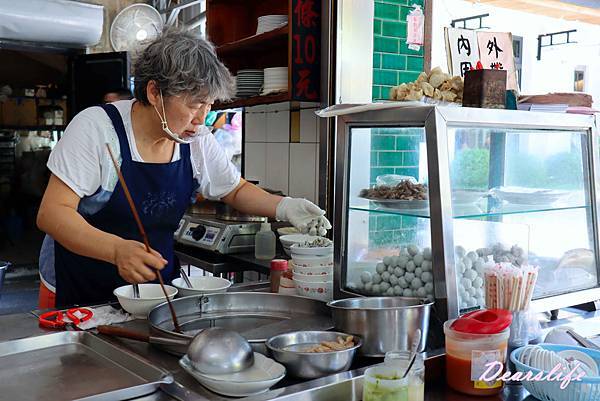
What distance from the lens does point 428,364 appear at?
5.20ft

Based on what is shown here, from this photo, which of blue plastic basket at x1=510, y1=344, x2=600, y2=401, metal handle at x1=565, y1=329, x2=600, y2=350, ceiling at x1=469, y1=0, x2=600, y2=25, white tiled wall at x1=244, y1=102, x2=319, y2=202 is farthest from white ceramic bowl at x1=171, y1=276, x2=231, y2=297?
ceiling at x1=469, y1=0, x2=600, y2=25

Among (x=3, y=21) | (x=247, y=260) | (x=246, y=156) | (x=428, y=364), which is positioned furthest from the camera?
(x=3, y=21)

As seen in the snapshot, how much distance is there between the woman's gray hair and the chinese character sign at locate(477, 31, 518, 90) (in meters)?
1.05

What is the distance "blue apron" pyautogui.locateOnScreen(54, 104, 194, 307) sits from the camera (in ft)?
7.33

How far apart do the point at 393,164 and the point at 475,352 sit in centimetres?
64

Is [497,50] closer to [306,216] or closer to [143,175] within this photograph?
[306,216]

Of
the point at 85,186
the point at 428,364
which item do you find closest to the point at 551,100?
the point at 428,364

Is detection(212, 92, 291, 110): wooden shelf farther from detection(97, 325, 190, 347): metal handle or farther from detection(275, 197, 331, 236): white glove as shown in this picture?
detection(97, 325, 190, 347): metal handle

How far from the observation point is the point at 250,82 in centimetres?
390

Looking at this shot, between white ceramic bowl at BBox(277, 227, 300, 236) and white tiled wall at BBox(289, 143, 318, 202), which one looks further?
white tiled wall at BBox(289, 143, 318, 202)

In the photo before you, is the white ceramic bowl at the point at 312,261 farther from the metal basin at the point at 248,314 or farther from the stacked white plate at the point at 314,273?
the metal basin at the point at 248,314

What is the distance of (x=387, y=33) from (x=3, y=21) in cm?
386

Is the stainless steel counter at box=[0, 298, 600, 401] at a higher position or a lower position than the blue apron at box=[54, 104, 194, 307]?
lower

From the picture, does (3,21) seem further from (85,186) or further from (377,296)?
(377,296)
